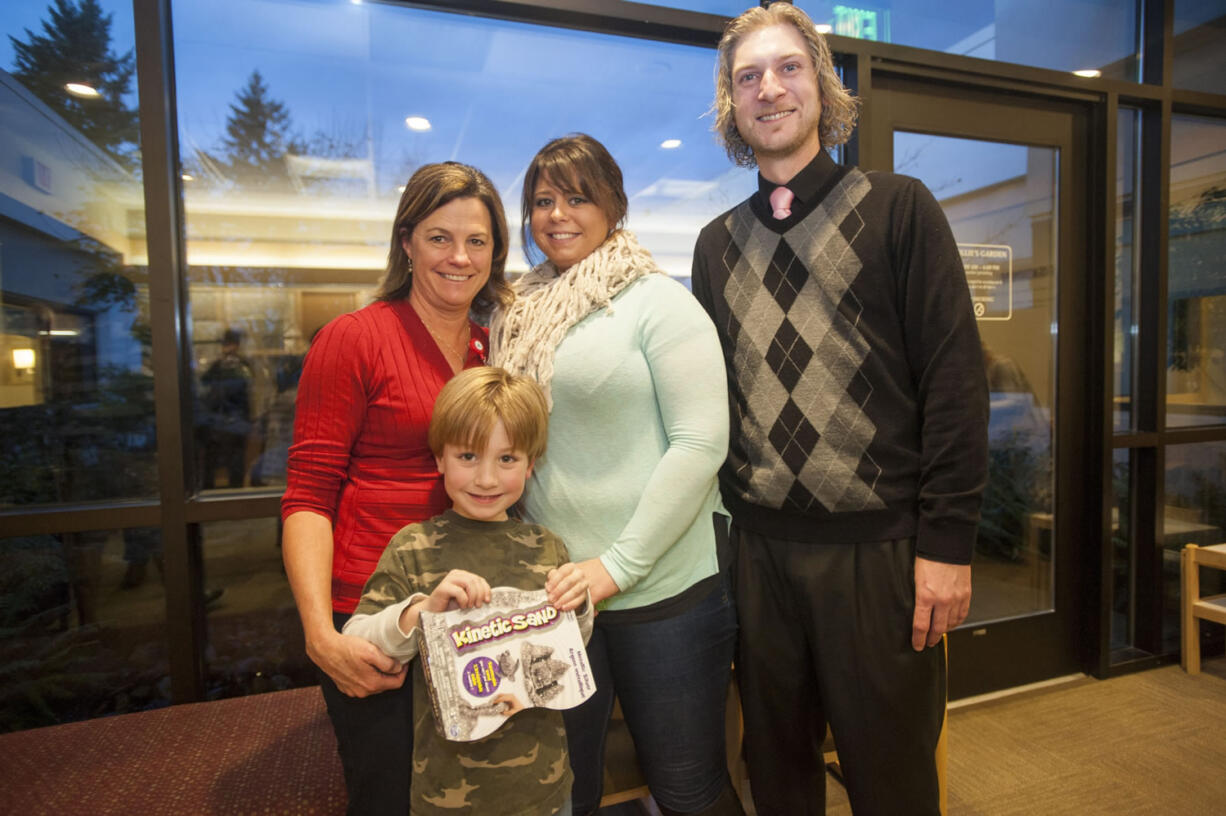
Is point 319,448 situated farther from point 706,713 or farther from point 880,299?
point 880,299

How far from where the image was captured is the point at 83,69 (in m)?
1.81

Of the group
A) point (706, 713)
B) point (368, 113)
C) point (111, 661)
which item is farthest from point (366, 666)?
point (368, 113)

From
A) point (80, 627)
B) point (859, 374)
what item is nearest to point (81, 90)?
point (80, 627)

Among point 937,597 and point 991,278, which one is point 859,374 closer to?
point 937,597

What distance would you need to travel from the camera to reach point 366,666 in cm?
95

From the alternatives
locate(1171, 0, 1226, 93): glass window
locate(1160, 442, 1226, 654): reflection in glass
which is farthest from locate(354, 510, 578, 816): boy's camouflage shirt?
locate(1171, 0, 1226, 93): glass window

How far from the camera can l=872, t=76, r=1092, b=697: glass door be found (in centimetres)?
242

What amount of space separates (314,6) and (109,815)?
226cm

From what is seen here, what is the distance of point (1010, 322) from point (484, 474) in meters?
2.33

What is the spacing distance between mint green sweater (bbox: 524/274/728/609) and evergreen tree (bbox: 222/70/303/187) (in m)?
1.65

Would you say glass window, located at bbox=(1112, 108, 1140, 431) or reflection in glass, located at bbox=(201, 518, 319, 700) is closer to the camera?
reflection in glass, located at bbox=(201, 518, 319, 700)

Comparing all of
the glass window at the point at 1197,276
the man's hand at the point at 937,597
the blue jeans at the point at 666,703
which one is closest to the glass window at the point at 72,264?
the blue jeans at the point at 666,703

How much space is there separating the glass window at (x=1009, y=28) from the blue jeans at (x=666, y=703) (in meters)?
2.14

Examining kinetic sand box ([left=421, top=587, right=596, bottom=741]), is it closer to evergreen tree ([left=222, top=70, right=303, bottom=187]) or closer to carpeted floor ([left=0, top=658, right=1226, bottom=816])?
carpeted floor ([left=0, top=658, right=1226, bottom=816])
